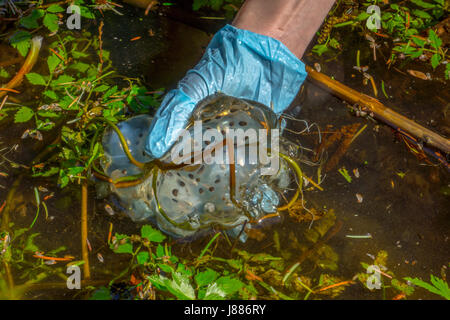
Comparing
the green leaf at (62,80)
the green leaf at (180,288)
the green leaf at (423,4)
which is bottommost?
the green leaf at (180,288)

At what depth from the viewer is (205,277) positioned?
7.00 ft

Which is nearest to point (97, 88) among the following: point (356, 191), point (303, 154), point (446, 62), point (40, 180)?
point (40, 180)

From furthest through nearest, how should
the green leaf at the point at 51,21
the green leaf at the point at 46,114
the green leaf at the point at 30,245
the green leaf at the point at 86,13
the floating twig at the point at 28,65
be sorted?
the green leaf at the point at 86,13 → the green leaf at the point at 51,21 → the floating twig at the point at 28,65 → the green leaf at the point at 46,114 → the green leaf at the point at 30,245

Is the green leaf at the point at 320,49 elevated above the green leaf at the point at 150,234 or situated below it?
above

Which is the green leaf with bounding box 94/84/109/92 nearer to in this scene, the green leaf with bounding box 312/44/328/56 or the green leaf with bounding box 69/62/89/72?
the green leaf with bounding box 69/62/89/72

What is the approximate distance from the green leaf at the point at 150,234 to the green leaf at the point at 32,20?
2.05 m

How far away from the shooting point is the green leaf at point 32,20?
2932 mm

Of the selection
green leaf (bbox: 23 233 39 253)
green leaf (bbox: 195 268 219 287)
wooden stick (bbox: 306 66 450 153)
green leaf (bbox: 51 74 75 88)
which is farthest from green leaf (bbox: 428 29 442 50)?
green leaf (bbox: 23 233 39 253)

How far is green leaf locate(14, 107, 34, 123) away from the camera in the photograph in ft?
8.45

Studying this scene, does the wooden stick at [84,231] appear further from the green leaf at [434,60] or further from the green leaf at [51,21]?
A: the green leaf at [434,60]

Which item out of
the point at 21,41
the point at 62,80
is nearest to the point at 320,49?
the point at 62,80

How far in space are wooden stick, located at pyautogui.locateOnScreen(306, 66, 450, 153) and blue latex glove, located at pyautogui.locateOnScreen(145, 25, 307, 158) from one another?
1.18 ft

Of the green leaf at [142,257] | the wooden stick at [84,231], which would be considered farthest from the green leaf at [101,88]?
the green leaf at [142,257]

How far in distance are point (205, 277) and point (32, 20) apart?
8.51 ft
